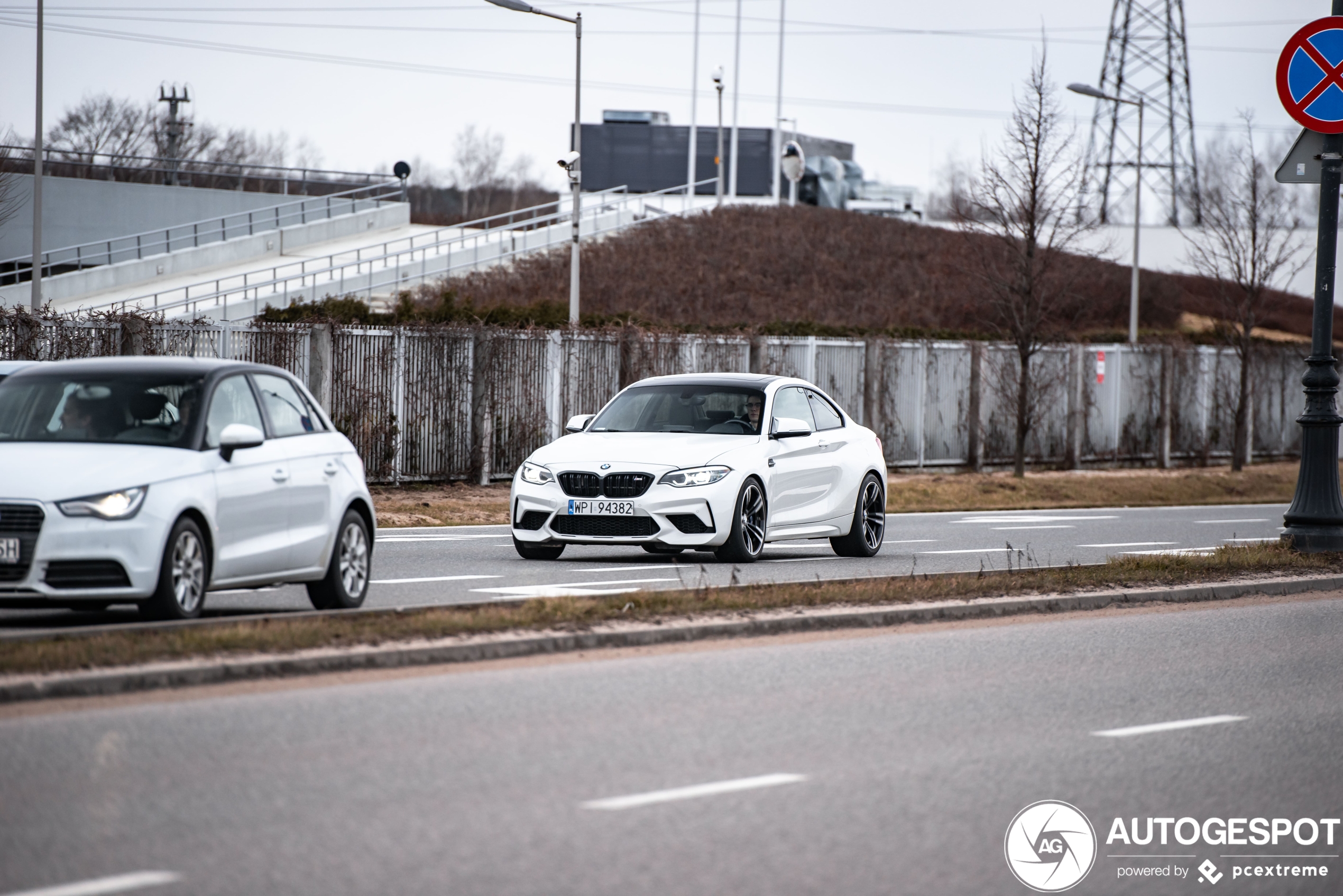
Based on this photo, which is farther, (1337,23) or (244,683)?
(1337,23)

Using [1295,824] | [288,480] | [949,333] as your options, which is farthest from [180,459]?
[949,333]

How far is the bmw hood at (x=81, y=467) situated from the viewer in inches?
379

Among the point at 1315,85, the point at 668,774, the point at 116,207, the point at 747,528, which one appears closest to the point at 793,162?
the point at 116,207

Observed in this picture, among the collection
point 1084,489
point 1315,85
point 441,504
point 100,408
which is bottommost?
point 1084,489

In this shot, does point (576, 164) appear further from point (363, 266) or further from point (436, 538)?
point (363, 266)

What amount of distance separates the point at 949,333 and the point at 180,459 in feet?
92.0

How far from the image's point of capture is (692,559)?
639 inches

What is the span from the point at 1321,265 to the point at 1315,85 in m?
1.65

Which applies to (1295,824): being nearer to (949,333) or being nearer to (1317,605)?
(1317,605)

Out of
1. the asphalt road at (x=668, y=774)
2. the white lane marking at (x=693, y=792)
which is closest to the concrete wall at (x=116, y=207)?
the asphalt road at (x=668, y=774)

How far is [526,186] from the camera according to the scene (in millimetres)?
128750

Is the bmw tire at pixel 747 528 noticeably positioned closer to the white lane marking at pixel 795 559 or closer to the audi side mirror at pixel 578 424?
the white lane marking at pixel 795 559

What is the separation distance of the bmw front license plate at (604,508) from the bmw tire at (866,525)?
3.09 meters

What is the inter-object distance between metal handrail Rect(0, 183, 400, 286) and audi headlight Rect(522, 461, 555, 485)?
149 ft
